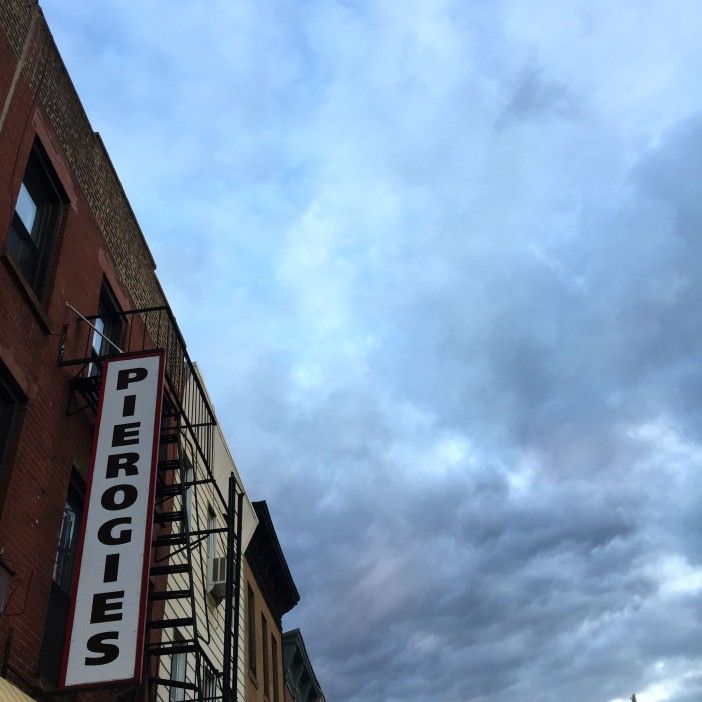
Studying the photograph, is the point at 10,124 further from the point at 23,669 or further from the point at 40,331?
the point at 23,669

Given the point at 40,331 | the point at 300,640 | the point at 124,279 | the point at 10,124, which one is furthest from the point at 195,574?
the point at 300,640

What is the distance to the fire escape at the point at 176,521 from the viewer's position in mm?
11938

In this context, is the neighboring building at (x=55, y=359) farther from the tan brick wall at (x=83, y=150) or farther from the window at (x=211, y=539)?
the window at (x=211, y=539)

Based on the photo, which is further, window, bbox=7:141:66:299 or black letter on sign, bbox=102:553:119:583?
window, bbox=7:141:66:299

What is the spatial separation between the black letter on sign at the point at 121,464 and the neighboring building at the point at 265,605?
39.6ft

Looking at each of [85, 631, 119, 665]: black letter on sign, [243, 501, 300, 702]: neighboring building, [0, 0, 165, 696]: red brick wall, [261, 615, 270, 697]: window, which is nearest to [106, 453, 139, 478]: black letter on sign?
[0, 0, 165, 696]: red brick wall

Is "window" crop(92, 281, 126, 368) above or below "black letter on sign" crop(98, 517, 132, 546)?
above

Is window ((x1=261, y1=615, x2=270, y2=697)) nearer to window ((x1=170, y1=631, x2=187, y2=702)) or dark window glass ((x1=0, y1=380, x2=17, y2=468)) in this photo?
window ((x1=170, y1=631, x2=187, y2=702))

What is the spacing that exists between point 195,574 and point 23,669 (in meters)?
7.74

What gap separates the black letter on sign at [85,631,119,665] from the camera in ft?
29.6

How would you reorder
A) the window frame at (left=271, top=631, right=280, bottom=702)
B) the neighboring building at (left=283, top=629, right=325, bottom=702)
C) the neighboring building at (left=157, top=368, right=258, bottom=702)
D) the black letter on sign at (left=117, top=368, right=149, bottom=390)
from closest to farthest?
the black letter on sign at (left=117, top=368, right=149, bottom=390) < the neighboring building at (left=157, top=368, right=258, bottom=702) < the window frame at (left=271, top=631, right=280, bottom=702) < the neighboring building at (left=283, top=629, right=325, bottom=702)

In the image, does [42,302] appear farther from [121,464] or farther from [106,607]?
[106,607]

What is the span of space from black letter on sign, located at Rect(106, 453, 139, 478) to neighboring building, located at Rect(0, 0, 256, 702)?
0.10 ft

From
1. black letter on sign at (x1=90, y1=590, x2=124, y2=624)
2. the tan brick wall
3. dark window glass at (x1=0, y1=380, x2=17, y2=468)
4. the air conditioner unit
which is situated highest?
the tan brick wall
